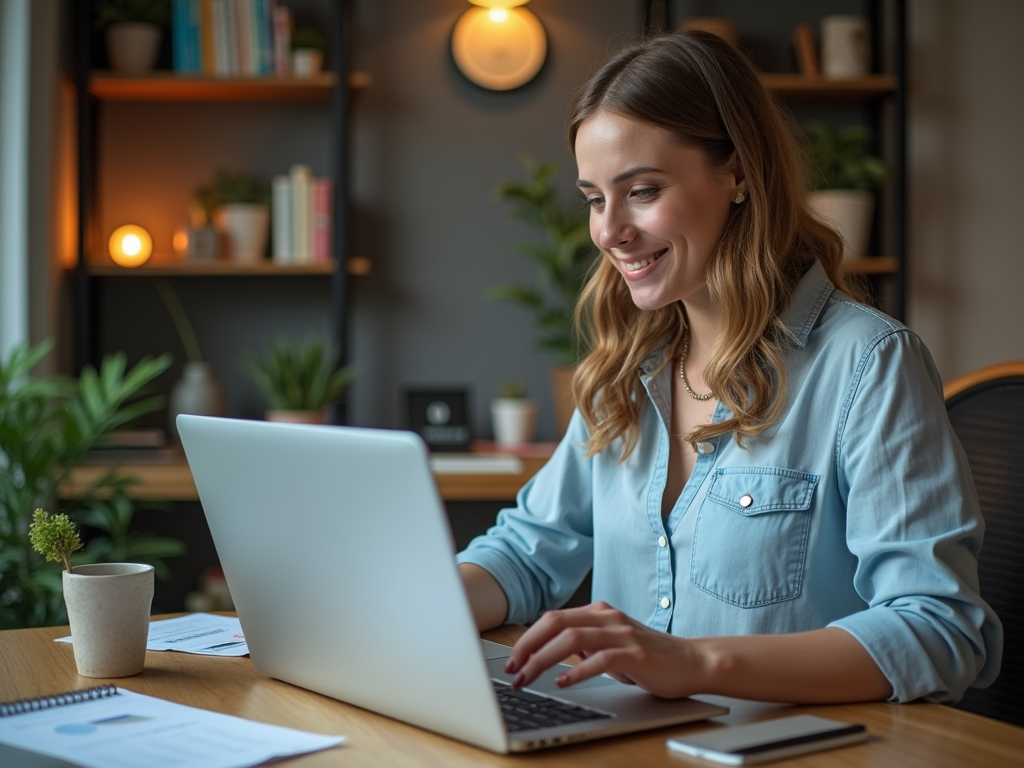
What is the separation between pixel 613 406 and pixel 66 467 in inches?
59.8

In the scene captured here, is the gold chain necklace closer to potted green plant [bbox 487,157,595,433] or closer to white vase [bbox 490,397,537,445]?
potted green plant [bbox 487,157,595,433]

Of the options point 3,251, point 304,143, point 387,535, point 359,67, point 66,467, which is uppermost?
point 359,67

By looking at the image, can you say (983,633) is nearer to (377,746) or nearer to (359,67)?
(377,746)

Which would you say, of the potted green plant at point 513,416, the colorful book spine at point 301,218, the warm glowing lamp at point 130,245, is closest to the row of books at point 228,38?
the colorful book spine at point 301,218

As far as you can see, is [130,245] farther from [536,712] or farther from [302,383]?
[536,712]

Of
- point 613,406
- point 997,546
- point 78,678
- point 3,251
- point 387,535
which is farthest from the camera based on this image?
point 3,251

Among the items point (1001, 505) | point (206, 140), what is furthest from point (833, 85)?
A: point (1001, 505)

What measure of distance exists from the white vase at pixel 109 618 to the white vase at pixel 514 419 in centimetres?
223

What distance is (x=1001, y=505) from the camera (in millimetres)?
1298

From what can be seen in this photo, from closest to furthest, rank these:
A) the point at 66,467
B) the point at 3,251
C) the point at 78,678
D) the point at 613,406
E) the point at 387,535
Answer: the point at 387,535, the point at 78,678, the point at 613,406, the point at 66,467, the point at 3,251

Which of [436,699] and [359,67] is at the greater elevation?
[359,67]

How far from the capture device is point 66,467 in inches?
98.3

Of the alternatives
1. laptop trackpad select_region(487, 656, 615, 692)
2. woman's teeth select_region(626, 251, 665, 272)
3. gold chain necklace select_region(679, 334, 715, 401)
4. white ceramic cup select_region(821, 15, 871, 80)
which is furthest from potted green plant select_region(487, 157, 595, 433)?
laptop trackpad select_region(487, 656, 615, 692)

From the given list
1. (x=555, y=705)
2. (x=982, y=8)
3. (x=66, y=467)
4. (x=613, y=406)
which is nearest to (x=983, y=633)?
(x=555, y=705)
